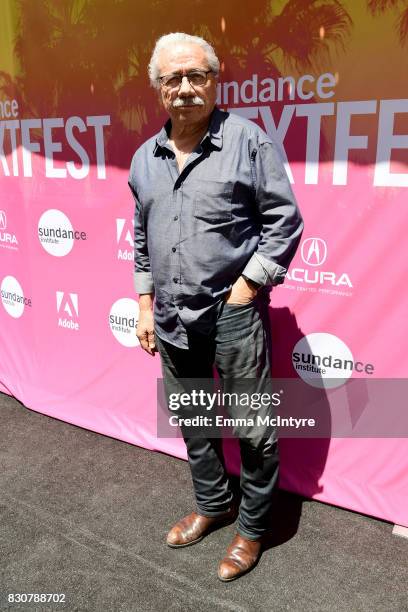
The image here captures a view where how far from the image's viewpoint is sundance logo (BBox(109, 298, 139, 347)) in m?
2.75

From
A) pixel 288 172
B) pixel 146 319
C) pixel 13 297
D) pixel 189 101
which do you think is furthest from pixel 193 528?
pixel 13 297

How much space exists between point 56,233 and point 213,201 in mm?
1537

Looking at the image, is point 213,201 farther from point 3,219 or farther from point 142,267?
point 3,219

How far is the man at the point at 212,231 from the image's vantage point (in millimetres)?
1606

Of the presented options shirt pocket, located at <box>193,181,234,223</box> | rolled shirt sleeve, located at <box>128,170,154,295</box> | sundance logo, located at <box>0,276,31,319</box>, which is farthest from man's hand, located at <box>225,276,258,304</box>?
sundance logo, located at <box>0,276,31,319</box>

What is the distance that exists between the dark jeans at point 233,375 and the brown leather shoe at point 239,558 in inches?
1.2

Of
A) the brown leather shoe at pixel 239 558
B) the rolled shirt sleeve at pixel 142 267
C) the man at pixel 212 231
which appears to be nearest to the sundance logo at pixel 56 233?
the rolled shirt sleeve at pixel 142 267

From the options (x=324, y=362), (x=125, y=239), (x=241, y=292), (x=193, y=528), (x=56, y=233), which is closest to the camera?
(x=241, y=292)

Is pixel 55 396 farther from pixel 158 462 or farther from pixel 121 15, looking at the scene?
pixel 121 15

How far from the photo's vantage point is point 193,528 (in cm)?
211

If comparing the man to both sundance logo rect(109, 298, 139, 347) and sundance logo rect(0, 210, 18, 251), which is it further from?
sundance logo rect(0, 210, 18, 251)

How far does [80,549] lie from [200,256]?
129cm

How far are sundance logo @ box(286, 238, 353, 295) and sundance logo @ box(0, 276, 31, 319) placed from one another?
1.78 m

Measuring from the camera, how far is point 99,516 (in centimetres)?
226
